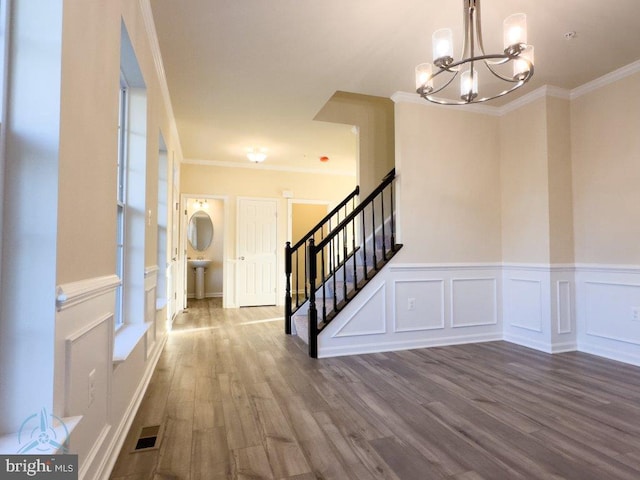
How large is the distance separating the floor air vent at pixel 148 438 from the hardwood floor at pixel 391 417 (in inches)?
1.8

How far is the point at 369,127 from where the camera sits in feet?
14.9

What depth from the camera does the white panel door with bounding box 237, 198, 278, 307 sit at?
6.41 meters

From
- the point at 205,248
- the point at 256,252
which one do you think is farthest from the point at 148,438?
the point at 205,248

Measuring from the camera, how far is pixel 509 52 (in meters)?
1.99

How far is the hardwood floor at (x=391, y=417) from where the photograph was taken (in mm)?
1651

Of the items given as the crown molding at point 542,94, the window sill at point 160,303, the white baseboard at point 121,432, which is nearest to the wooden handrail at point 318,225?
the window sill at point 160,303

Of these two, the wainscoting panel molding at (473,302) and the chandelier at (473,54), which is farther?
the wainscoting panel molding at (473,302)

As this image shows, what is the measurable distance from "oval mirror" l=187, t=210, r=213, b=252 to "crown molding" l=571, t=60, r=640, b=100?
258 inches

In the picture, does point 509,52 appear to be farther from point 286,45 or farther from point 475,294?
point 475,294

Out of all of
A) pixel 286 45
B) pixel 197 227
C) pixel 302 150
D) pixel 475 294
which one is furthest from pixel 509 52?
pixel 197 227

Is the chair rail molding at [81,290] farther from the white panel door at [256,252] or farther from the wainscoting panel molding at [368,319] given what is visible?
the white panel door at [256,252]

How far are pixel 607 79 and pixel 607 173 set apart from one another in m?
0.90

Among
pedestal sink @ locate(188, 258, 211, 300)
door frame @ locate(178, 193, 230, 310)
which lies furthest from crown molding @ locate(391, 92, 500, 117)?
pedestal sink @ locate(188, 258, 211, 300)

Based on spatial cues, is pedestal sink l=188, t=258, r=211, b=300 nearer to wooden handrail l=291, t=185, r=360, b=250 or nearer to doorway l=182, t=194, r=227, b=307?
doorway l=182, t=194, r=227, b=307
